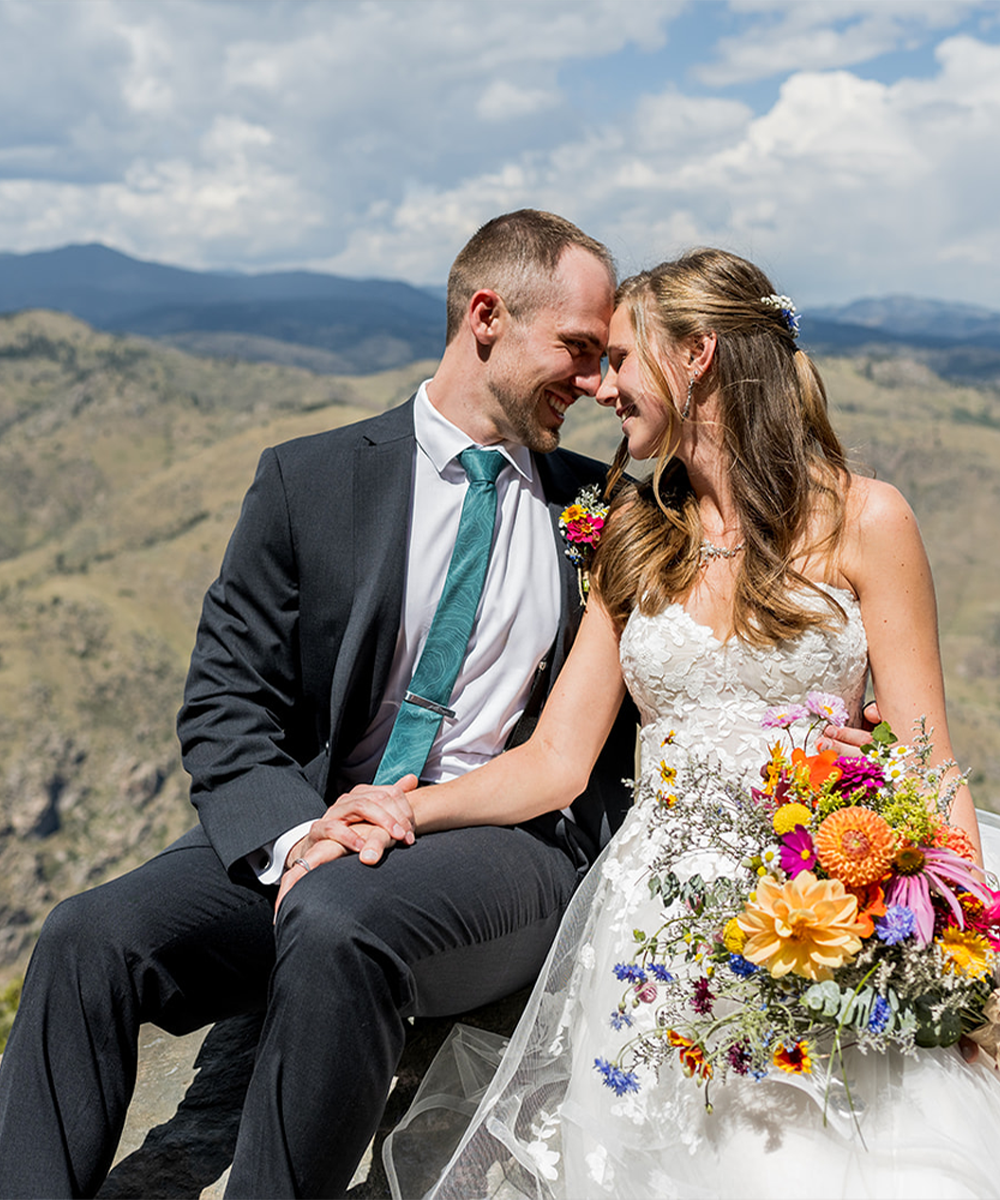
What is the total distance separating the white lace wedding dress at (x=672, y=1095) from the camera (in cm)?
200

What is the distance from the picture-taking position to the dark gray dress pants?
2.42 metres

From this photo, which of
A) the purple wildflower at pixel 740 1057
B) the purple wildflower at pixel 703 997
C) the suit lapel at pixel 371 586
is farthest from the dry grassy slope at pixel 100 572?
the purple wildflower at pixel 740 1057

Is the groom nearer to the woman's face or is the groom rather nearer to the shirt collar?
the shirt collar

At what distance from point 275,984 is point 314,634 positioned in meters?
1.22

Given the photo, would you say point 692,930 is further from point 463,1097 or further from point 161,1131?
point 161,1131

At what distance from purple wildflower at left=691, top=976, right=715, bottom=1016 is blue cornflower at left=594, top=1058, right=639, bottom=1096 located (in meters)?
0.21

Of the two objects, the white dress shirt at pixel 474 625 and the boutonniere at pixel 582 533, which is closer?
the white dress shirt at pixel 474 625

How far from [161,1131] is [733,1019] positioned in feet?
6.21

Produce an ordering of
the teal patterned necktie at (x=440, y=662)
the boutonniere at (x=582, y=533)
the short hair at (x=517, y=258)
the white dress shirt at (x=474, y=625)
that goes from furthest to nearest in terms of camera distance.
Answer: the short hair at (x=517, y=258) → the boutonniere at (x=582, y=533) → the white dress shirt at (x=474, y=625) → the teal patterned necktie at (x=440, y=662)

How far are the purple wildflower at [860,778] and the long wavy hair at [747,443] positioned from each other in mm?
809

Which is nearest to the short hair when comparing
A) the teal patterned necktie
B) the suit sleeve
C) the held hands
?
the teal patterned necktie

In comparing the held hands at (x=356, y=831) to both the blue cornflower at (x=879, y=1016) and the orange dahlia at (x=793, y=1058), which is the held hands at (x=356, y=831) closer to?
the orange dahlia at (x=793, y=1058)

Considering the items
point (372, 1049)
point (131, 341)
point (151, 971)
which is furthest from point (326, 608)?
point (131, 341)

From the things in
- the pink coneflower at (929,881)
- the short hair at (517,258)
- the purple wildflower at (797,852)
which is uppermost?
the short hair at (517,258)
